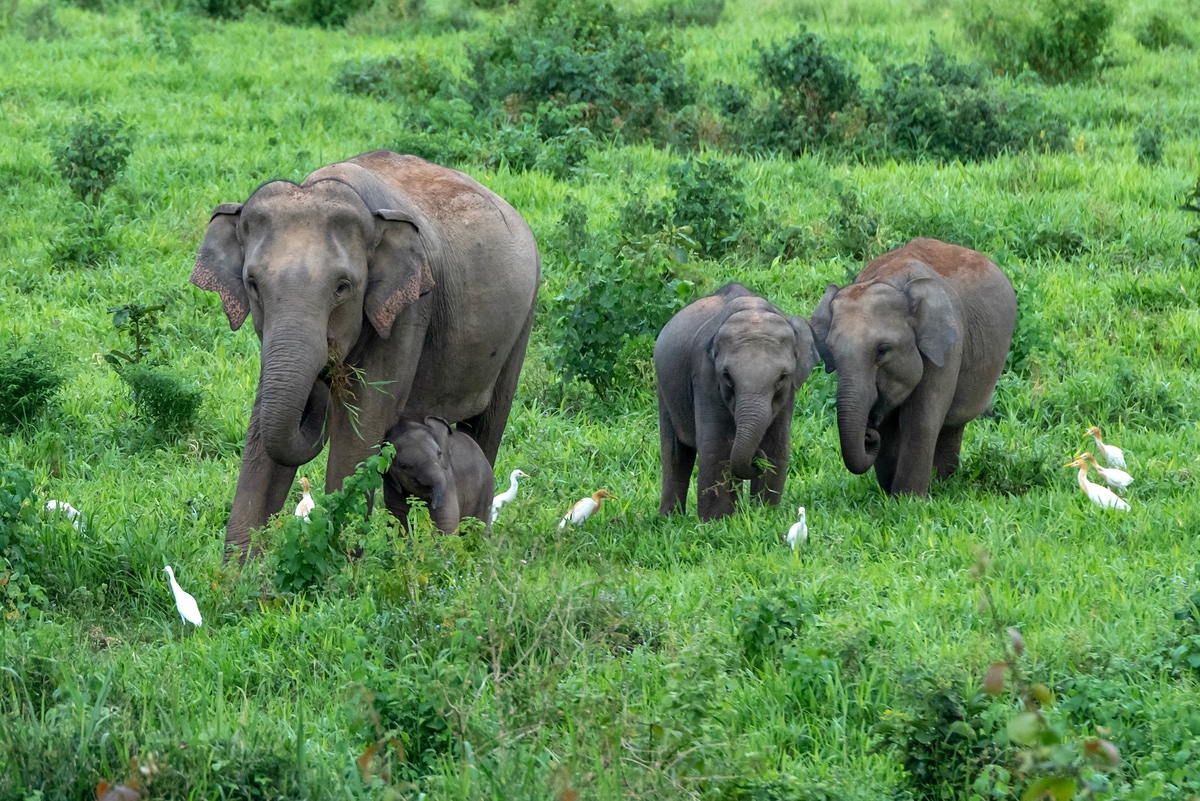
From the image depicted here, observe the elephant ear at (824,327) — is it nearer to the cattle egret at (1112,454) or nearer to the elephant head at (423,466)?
the cattle egret at (1112,454)

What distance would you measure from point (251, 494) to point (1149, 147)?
10.2 m

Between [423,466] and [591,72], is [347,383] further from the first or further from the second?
[591,72]

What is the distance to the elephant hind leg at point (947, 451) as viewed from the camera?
8703 mm

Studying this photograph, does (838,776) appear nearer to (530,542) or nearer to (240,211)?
(530,542)

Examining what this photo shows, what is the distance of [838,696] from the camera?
5.05 meters

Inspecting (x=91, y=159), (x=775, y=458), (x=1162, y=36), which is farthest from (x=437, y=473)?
(x=1162, y=36)

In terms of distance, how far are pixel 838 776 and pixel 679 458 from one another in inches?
155

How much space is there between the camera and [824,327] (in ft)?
26.7

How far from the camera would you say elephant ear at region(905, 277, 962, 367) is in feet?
25.9

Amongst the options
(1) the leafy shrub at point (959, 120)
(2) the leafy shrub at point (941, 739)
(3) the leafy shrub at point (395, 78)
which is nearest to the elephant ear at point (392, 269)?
(2) the leafy shrub at point (941, 739)

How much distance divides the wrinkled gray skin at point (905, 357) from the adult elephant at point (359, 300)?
5.19 ft

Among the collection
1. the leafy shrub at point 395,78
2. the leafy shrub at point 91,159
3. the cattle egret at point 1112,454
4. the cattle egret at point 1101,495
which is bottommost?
the leafy shrub at point 395,78

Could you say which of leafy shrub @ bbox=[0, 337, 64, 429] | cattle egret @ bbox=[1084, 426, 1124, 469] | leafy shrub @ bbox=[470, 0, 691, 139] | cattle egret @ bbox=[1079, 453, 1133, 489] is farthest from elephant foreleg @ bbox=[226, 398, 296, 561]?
leafy shrub @ bbox=[470, 0, 691, 139]

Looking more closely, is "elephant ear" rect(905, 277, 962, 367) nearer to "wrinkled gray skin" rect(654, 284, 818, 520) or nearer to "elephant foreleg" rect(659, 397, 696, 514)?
"wrinkled gray skin" rect(654, 284, 818, 520)
